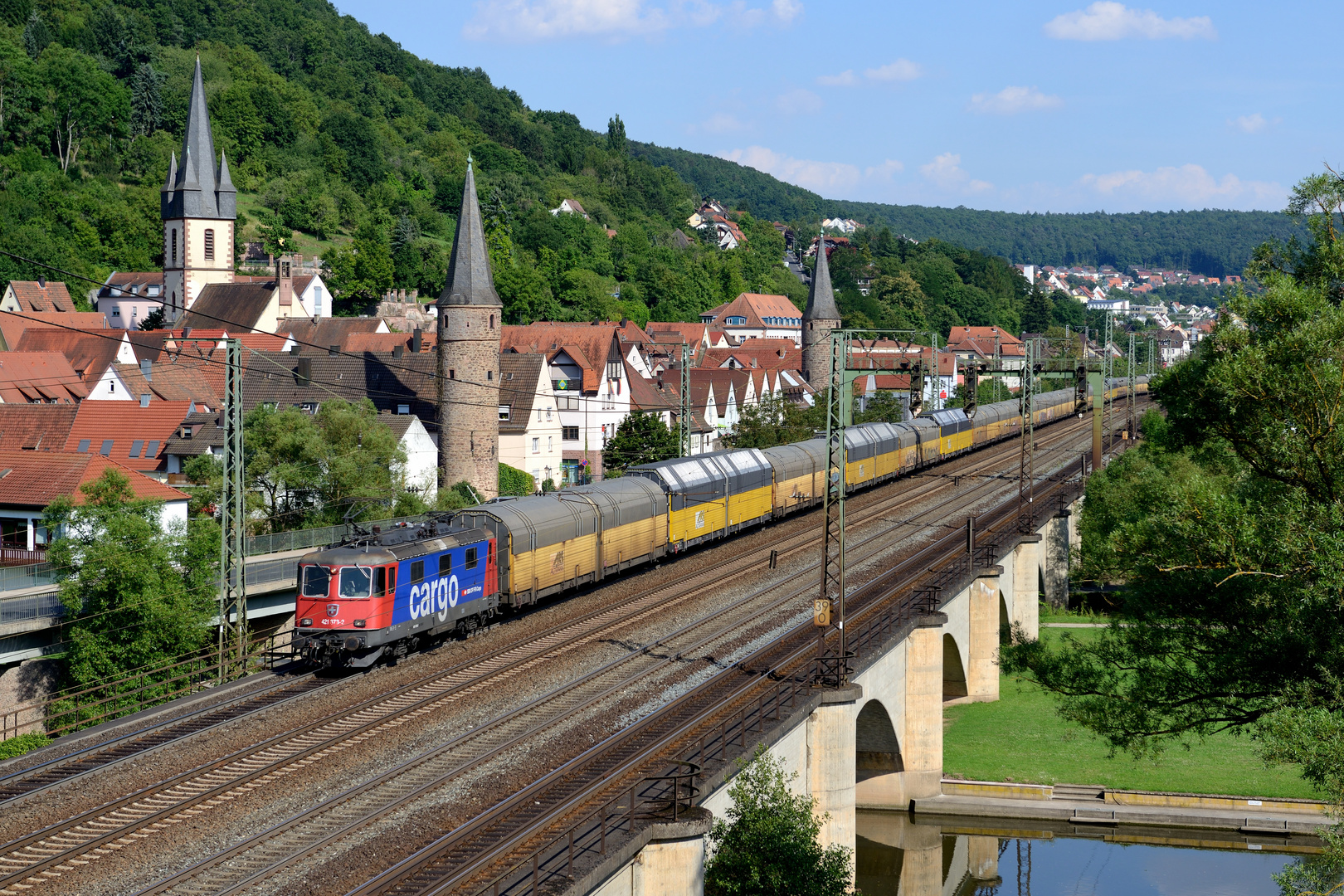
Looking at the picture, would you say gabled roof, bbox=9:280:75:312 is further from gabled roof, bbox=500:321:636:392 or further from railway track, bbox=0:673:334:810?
railway track, bbox=0:673:334:810

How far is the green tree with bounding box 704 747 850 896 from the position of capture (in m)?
20.6

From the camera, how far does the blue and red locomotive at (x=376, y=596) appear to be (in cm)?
2775

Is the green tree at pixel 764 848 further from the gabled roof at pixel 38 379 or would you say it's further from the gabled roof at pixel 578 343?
the gabled roof at pixel 38 379

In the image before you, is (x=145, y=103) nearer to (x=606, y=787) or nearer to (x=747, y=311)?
(x=747, y=311)

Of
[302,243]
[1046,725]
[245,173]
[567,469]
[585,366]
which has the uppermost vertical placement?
[245,173]

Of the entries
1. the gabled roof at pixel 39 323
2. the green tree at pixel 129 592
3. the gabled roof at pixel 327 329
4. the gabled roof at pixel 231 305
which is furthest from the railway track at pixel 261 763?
the gabled roof at pixel 231 305

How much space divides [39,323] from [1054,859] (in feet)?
308

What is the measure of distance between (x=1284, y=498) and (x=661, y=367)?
101 metres

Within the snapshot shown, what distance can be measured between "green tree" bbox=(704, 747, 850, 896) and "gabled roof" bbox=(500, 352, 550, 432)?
2346 inches

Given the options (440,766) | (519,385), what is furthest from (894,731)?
(519,385)

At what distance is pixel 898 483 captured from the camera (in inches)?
2726

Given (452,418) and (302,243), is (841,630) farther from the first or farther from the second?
(302,243)

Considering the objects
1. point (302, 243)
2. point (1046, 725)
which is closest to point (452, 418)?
point (1046, 725)

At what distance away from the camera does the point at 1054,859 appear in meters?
36.6
